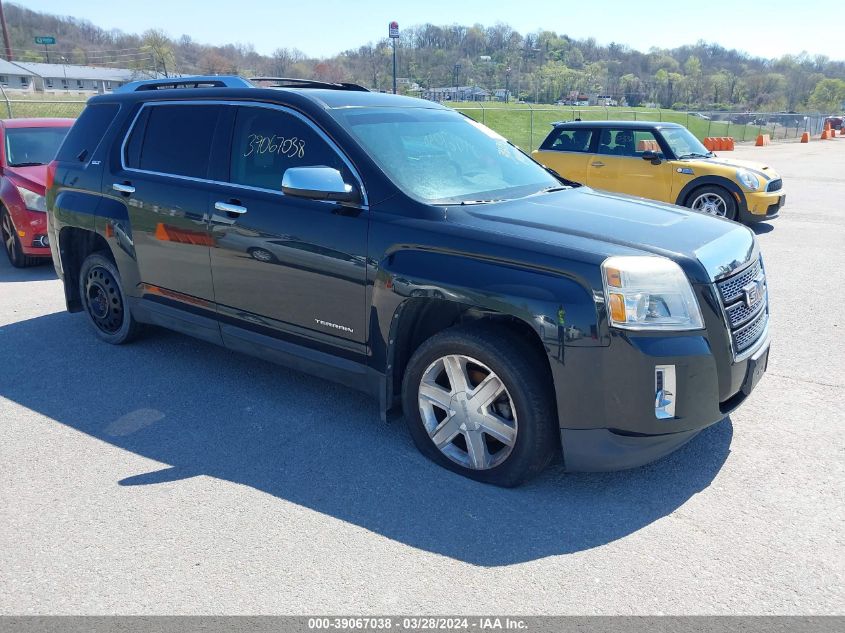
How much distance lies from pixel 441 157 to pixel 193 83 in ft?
6.82

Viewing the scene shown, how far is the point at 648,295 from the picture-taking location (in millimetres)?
3051

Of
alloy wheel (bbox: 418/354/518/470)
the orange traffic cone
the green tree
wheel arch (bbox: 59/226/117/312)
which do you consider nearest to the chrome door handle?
the orange traffic cone

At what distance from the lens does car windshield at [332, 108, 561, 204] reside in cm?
385

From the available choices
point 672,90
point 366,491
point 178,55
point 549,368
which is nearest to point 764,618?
point 549,368

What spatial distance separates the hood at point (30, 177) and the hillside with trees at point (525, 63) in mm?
68243

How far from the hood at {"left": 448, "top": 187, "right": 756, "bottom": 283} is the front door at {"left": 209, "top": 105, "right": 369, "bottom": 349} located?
26.9 inches

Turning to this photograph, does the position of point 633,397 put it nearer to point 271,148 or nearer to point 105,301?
point 271,148

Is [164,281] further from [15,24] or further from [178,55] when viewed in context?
[15,24]

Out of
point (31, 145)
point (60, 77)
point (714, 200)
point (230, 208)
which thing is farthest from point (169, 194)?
point (60, 77)

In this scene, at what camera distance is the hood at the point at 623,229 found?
10.6 ft

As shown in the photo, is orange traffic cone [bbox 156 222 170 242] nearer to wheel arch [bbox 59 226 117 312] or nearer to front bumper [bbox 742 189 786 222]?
wheel arch [bbox 59 226 117 312]

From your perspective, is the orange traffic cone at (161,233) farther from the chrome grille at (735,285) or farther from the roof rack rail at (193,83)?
the chrome grille at (735,285)

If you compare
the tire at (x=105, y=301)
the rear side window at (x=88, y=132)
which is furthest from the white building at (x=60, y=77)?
the tire at (x=105, y=301)

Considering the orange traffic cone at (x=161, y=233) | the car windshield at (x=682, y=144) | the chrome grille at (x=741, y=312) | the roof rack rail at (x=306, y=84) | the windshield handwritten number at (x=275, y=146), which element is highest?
the roof rack rail at (x=306, y=84)
